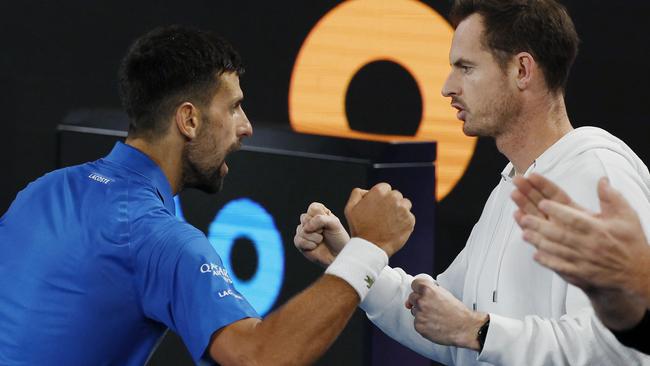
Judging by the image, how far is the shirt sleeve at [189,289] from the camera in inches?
84.7

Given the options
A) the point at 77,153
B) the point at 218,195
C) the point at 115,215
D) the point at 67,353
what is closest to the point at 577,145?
the point at 115,215

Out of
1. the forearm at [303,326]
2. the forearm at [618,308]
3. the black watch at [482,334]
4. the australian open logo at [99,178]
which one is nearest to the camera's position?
the forearm at [618,308]

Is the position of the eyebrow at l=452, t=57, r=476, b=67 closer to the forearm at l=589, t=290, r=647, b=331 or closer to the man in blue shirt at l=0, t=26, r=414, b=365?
the man in blue shirt at l=0, t=26, r=414, b=365

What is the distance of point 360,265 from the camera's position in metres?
2.21

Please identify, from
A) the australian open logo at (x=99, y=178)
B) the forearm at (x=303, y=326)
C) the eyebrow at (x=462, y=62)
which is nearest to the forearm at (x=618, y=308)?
the forearm at (x=303, y=326)

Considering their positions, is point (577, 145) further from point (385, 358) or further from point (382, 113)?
point (382, 113)

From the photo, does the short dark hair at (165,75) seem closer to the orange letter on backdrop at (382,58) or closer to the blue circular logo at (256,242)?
the blue circular logo at (256,242)

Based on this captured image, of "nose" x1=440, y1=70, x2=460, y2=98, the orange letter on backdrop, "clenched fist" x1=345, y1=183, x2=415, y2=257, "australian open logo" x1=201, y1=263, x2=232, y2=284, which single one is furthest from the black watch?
the orange letter on backdrop

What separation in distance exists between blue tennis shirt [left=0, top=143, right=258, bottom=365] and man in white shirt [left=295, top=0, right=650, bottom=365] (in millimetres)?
407

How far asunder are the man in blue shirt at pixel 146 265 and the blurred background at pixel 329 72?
1.31m

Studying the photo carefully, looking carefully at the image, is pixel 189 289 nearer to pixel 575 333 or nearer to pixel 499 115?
pixel 575 333

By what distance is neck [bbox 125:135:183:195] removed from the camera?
99.0 inches

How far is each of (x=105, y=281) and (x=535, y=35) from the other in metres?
1.07

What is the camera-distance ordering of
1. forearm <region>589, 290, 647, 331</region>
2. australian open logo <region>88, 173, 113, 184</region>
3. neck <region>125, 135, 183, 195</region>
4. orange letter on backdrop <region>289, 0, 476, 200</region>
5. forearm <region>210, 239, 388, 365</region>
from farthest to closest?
1. orange letter on backdrop <region>289, 0, 476, 200</region>
2. neck <region>125, 135, 183, 195</region>
3. australian open logo <region>88, 173, 113, 184</region>
4. forearm <region>210, 239, 388, 365</region>
5. forearm <region>589, 290, 647, 331</region>
